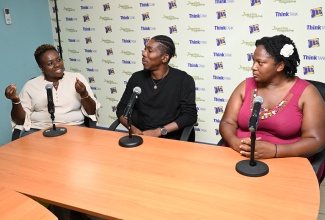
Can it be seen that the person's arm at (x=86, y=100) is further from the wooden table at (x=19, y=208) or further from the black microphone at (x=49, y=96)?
the wooden table at (x=19, y=208)

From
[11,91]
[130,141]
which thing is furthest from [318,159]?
[11,91]

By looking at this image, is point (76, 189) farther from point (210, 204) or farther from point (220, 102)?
point (220, 102)

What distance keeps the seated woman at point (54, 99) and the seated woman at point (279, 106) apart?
119 cm

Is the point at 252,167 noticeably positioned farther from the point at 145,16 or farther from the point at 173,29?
the point at 145,16

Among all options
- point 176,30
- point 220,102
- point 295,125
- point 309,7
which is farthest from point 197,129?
point 295,125

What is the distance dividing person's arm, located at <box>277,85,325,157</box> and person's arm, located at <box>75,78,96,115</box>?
1461mm

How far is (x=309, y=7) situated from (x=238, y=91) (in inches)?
54.6

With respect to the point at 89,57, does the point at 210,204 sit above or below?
below

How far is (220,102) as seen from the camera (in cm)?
350

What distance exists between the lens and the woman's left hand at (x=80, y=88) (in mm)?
2377

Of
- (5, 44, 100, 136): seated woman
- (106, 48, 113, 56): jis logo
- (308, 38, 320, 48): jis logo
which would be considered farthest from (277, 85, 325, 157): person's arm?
(106, 48, 113, 56): jis logo

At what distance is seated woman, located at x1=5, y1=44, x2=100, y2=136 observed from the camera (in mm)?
2545

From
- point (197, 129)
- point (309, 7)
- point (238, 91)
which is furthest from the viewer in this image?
point (197, 129)

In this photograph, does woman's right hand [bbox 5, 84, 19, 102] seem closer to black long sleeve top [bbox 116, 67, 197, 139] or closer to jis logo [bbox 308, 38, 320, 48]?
black long sleeve top [bbox 116, 67, 197, 139]
